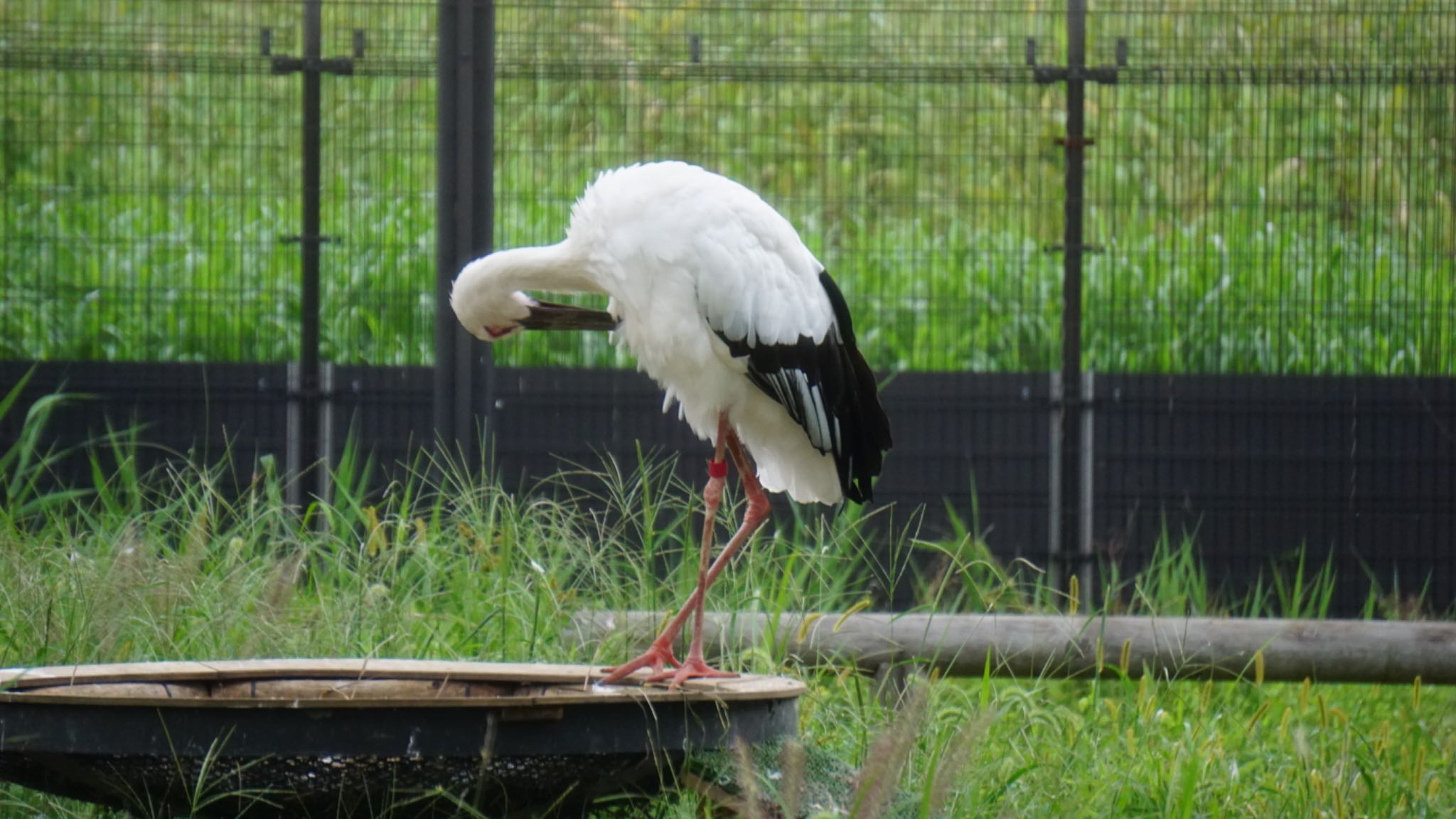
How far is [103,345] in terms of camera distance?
27.2ft

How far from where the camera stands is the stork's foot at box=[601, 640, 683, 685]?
11.5ft

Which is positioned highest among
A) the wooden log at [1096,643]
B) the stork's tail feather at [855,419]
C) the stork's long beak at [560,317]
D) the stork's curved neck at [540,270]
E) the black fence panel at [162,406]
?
the stork's curved neck at [540,270]

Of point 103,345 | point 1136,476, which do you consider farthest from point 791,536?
point 103,345

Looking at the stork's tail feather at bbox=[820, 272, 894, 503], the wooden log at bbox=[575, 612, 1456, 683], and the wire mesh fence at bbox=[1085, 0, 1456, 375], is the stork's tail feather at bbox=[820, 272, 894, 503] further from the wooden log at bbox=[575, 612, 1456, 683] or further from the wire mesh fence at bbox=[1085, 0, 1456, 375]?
the wire mesh fence at bbox=[1085, 0, 1456, 375]

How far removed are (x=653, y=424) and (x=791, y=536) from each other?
81cm

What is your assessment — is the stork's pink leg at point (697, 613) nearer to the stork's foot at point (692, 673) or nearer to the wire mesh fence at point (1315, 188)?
the stork's foot at point (692, 673)

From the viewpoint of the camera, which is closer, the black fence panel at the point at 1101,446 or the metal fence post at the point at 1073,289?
the metal fence post at the point at 1073,289

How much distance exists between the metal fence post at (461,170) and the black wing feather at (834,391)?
2.07m

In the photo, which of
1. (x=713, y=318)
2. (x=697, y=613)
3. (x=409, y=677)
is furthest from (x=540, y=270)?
(x=409, y=677)

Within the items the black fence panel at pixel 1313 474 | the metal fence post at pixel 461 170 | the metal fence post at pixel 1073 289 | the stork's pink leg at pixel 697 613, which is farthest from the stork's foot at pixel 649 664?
the black fence panel at pixel 1313 474

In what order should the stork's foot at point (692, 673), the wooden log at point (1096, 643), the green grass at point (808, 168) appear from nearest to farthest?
the stork's foot at point (692, 673) → the wooden log at point (1096, 643) → the green grass at point (808, 168)

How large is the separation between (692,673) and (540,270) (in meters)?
1.04

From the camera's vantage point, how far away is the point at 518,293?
4.02 metres

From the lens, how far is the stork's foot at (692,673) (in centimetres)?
345
